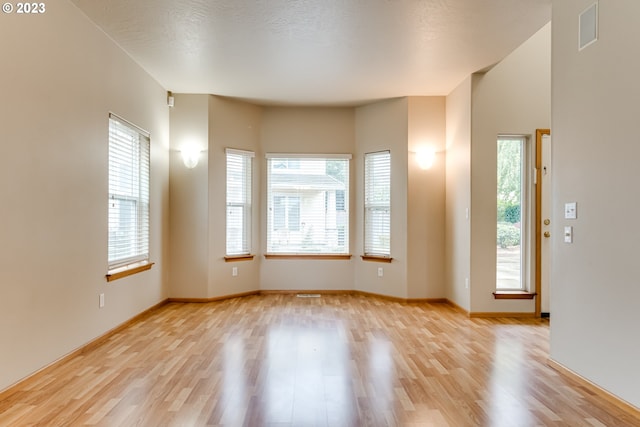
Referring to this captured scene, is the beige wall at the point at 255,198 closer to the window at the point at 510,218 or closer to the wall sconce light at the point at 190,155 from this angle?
the wall sconce light at the point at 190,155

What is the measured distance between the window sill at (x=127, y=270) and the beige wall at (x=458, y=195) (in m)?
3.83

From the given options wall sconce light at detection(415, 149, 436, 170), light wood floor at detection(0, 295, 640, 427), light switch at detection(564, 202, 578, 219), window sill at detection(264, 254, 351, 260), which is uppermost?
wall sconce light at detection(415, 149, 436, 170)

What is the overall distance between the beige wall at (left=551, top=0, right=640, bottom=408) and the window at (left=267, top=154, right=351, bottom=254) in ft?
10.8

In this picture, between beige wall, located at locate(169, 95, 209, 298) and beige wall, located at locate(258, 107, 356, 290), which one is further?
beige wall, located at locate(258, 107, 356, 290)

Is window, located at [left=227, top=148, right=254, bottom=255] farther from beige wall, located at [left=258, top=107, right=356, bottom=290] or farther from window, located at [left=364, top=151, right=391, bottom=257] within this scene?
window, located at [left=364, top=151, right=391, bottom=257]

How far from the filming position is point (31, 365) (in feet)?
Answer: 8.68

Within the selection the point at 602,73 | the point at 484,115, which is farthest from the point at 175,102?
the point at 602,73

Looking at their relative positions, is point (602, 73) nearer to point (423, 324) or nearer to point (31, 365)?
point (423, 324)

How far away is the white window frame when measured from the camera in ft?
18.0

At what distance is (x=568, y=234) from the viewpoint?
2816mm

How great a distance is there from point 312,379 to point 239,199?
11.2 feet

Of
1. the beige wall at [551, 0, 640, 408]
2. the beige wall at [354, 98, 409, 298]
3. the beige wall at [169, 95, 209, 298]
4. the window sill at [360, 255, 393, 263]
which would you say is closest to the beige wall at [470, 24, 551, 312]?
the beige wall at [354, 98, 409, 298]

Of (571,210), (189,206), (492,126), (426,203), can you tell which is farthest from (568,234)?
(189,206)

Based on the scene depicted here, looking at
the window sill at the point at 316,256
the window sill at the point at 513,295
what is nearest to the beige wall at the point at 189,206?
the window sill at the point at 316,256
